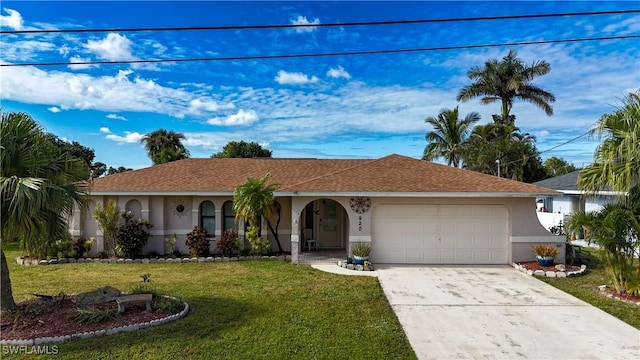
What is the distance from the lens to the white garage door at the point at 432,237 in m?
13.0

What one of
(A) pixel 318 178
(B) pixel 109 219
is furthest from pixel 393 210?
(B) pixel 109 219

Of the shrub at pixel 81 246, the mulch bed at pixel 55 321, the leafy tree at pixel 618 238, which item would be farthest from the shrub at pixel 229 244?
the leafy tree at pixel 618 238

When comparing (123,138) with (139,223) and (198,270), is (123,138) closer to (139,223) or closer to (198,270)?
(139,223)

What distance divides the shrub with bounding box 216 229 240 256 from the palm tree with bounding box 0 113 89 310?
22.5 feet

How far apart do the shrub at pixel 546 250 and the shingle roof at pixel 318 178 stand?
5.86 feet

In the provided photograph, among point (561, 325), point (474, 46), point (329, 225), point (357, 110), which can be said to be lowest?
point (561, 325)

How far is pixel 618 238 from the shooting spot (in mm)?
8914

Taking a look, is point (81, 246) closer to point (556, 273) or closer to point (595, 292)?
point (556, 273)

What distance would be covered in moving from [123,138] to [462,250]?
77.4ft

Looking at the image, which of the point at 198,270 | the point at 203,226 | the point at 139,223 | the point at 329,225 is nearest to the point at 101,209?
the point at 139,223

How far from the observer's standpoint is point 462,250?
13102mm

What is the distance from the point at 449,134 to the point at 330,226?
825 inches

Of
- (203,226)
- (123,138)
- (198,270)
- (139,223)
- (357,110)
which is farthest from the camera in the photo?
(123,138)

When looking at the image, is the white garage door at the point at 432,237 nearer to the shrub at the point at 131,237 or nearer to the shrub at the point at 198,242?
the shrub at the point at 198,242
